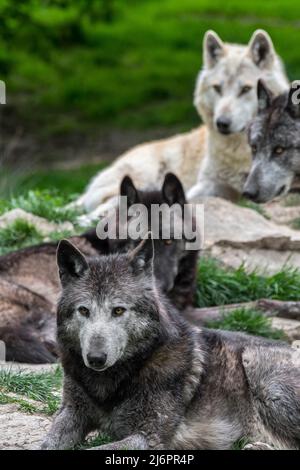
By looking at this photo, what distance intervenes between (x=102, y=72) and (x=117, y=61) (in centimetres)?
72

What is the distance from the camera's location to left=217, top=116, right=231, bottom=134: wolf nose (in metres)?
11.3

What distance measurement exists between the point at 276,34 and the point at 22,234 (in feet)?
41.6

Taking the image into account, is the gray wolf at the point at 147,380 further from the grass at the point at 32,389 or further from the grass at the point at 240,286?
the grass at the point at 240,286

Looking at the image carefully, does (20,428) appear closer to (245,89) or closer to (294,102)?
(294,102)

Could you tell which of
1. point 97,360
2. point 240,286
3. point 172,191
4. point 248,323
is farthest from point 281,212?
point 97,360

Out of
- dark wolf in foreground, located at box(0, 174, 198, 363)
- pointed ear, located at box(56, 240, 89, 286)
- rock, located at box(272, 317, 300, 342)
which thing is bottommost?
rock, located at box(272, 317, 300, 342)

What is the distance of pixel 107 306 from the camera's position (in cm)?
514

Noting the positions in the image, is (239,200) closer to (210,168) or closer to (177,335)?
(210,168)

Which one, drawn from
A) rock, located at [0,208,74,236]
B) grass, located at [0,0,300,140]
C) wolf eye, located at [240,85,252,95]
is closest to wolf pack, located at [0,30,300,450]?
rock, located at [0,208,74,236]

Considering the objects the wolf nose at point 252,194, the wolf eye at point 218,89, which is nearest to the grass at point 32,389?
the wolf nose at point 252,194

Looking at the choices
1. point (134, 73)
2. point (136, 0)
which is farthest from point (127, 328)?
point (136, 0)

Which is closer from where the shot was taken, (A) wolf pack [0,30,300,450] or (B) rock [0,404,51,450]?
(A) wolf pack [0,30,300,450]

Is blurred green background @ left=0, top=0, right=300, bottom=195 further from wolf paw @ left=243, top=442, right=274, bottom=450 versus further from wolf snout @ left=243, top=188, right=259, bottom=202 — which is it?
wolf paw @ left=243, top=442, right=274, bottom=450

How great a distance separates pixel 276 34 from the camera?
68.5 feet
